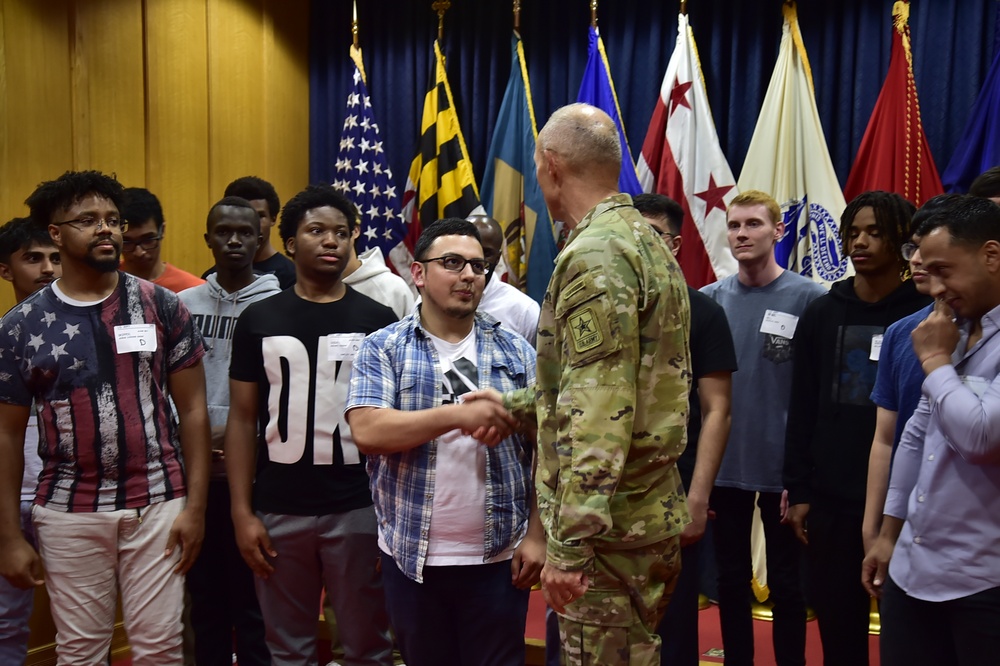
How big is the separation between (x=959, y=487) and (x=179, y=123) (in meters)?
4.36

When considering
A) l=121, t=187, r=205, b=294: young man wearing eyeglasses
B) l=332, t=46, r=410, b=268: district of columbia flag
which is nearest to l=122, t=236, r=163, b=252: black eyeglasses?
l=121, t=187, r=205, b=294: young man wearing eyeglasses

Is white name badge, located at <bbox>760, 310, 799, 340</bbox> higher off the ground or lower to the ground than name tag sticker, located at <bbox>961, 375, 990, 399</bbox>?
higher

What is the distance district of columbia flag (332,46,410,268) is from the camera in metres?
5.32

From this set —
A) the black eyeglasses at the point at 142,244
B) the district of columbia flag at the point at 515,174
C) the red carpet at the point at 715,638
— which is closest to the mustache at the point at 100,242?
the black eyeglasses at the point at 142,244

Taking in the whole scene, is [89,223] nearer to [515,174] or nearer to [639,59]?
[515,174]

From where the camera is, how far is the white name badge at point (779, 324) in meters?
3.23

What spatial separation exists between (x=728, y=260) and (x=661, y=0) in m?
1.56

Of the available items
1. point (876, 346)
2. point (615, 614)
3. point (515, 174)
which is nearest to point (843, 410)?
point (876, 346)

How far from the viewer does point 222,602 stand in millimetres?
3238

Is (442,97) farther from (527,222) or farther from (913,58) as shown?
(913,58)

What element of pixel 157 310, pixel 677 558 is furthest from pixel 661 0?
pixel 677 558

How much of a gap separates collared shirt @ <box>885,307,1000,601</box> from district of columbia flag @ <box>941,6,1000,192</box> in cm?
236

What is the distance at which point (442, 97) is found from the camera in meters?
5.40

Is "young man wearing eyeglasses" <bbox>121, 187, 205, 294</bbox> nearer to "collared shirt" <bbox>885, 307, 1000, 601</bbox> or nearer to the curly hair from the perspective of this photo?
A: the curly hair
